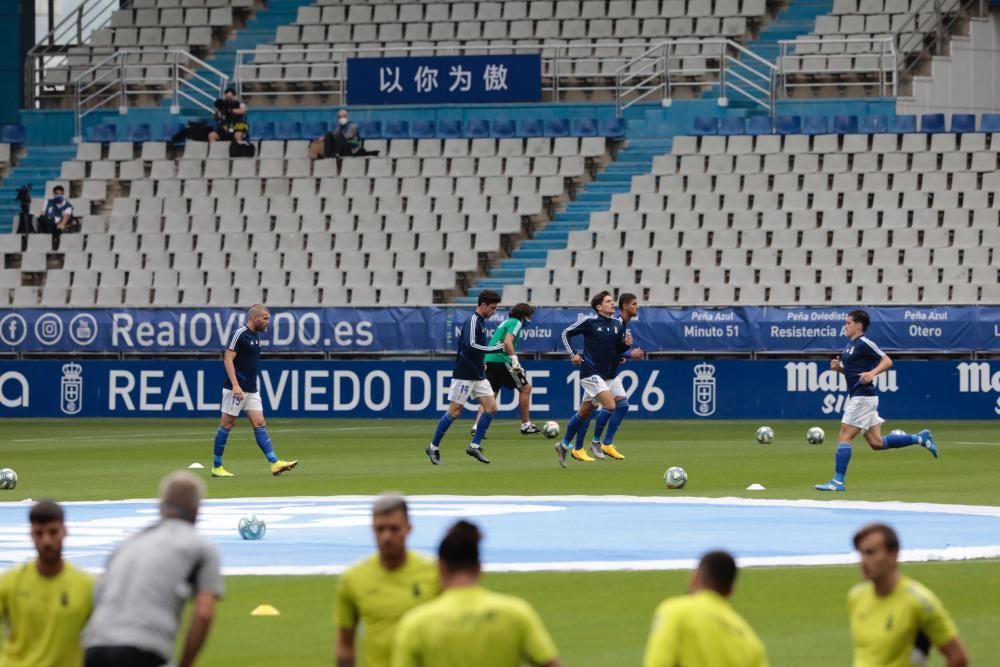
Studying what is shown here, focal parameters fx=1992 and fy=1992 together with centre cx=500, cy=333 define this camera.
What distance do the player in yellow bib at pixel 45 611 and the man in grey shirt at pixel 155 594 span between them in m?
0.29

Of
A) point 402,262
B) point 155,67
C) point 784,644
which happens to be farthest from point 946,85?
point 784,644

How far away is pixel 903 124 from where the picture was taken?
144 feet

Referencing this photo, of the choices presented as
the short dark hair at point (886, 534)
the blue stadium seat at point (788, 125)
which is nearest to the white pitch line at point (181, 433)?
the blue stadium seat at point (788, 125)

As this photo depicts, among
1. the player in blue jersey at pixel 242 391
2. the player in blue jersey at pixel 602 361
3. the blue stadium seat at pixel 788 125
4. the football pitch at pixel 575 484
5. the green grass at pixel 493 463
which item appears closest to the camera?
the football pitch at pixel 575 484

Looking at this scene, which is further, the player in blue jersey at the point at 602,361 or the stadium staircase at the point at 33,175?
the stadium staircase at the point at 33,175

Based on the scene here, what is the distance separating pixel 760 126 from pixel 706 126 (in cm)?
124

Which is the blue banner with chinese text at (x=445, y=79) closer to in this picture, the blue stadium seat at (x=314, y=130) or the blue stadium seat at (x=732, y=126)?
the blue stadium seat at (x=314, y=130)

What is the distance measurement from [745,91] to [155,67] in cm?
1560

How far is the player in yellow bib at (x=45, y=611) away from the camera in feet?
25.9

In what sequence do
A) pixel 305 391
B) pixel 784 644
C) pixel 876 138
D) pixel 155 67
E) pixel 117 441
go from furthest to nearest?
pixel 155 67, pixel 876 138, pixel 305 391, pixel 117 441, pixel 784 644

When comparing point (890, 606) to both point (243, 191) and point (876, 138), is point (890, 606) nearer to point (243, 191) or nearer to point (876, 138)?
point (876, 138)

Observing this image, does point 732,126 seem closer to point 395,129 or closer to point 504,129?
point 504,129

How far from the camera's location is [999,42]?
156ft

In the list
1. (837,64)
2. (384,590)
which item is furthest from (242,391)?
(837,64)
